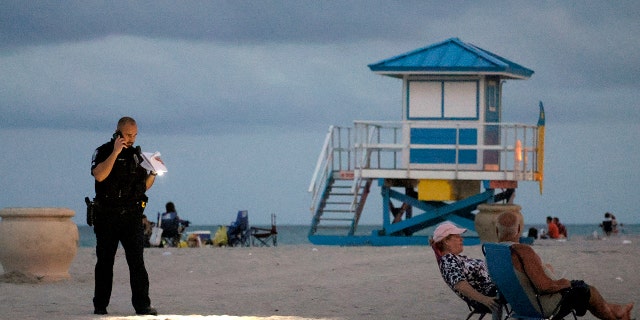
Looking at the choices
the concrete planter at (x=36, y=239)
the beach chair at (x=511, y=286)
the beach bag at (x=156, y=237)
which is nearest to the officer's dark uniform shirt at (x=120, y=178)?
the beach chair at (x=511, y=286)

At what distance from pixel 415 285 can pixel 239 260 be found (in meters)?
7.60

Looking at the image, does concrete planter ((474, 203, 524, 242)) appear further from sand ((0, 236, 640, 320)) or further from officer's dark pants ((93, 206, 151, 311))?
officer's dark pants ((93, 206, 151, 311))

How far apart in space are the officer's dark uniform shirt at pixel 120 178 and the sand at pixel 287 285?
1.09m

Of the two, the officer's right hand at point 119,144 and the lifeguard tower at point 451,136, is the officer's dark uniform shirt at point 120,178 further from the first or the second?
the lifeguard tower at point 451,136

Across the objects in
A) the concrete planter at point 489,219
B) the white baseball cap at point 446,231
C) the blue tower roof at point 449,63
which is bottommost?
the concrete planter at point 489,219

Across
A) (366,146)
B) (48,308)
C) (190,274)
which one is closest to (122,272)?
(190,274)

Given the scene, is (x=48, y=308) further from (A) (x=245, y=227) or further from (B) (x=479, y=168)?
(A) (x=245, y=227)

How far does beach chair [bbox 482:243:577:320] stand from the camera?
10.5 meters

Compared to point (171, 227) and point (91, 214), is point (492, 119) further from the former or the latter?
point (91, 214)

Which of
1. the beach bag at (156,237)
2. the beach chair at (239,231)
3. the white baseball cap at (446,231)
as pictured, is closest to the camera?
the white baseball cap at (446,231)

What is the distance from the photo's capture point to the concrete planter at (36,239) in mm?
17172

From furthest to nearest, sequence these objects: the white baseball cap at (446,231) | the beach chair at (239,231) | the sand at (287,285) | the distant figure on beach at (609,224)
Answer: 1. the distant figure on beach at (609,224)
2. the beach chair at (239,231)
3. the sand at (287,285)
4. the white baseball cap at (446,231)

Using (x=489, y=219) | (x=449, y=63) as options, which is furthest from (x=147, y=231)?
(x=489, y=219)

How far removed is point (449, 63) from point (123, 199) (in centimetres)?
1726
